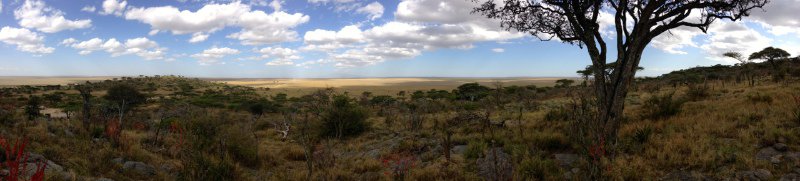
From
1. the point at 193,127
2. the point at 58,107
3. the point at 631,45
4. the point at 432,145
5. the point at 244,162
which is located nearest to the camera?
the point at 631,45

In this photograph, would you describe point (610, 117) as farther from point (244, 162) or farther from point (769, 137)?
point (244, 162)

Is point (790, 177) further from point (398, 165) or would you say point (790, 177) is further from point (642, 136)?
point (398, 165)

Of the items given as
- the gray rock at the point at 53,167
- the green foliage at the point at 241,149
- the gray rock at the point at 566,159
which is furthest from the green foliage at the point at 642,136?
the gray rock at the point at 53,167

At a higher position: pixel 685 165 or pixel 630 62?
pixel 630 62

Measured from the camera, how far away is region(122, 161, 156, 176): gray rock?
27.1 ft

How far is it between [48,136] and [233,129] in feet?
13.5

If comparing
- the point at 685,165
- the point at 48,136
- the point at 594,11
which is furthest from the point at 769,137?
the point at 48,136

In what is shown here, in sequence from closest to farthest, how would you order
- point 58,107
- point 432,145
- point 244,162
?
1. point 244,162
2. point 432,145
3. point 58,107

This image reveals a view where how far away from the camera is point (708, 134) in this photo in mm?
9047

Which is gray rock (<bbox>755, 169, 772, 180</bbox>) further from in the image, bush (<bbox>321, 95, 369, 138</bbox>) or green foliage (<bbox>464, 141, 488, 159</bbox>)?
bush (<bbox>321, 95, 369, 138</bbox>)

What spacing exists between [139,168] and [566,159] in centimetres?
906

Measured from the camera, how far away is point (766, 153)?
24.4 feet

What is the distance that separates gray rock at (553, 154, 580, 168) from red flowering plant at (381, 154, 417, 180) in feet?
10.4

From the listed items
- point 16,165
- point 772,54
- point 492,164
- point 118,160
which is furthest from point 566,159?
point 772,54
